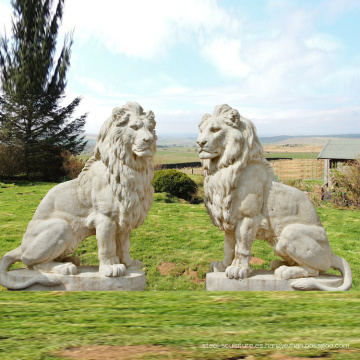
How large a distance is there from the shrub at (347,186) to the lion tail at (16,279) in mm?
8752

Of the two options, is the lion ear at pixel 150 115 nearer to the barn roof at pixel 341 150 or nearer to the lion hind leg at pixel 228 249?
the lion hind leg at pixel 228 249

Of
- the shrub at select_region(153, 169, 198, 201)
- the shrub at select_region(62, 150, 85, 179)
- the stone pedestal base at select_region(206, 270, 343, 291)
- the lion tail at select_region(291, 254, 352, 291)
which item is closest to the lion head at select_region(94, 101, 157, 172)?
the stone pedestal base at select_region(206, 270, 343, 291)

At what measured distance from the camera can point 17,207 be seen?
28.8 feet

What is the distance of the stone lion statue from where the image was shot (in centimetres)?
334

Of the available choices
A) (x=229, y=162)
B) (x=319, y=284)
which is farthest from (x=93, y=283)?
(x=319, y=284)

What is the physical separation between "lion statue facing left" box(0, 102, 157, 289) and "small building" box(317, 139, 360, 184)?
10.2m

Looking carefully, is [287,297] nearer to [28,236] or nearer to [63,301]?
[63,301]

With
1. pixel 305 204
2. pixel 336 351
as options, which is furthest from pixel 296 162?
pixel 336 351

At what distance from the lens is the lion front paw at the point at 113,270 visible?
3.39 m

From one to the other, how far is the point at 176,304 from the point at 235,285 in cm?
100

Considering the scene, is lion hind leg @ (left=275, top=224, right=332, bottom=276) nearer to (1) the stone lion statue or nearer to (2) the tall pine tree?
(1) the stone lion statue

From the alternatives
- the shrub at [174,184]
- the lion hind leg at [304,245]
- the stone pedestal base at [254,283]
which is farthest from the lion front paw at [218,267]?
the shrub at [174,184]

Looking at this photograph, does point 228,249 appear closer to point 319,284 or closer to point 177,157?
point 319,284

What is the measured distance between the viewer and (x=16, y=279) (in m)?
3.50
